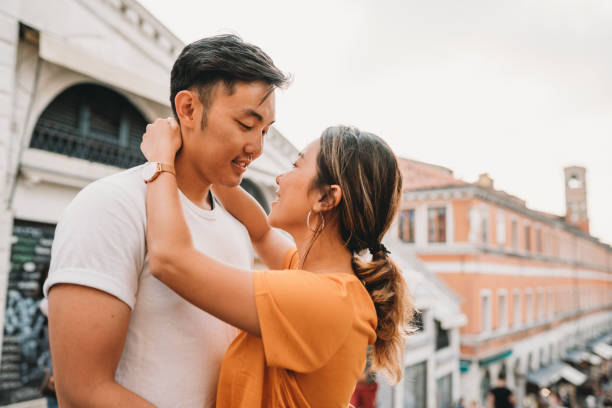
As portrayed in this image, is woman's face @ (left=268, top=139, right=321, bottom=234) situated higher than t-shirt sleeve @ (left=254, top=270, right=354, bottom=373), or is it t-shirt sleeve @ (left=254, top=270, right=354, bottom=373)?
→ woman's face @ (left=268, top=139, right=321, bottom=234)

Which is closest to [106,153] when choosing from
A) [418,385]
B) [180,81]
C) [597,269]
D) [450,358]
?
[180,81]

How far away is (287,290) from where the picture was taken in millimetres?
1377

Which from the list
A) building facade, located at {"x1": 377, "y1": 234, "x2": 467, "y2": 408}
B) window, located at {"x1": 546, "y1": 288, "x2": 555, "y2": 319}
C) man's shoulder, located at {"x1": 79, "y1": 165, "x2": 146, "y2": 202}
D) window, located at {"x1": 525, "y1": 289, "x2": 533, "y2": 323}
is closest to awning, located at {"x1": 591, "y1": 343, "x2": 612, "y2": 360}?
window, located at {"x1": 546, "y1": 288, "x2": 555, "y2": 319}

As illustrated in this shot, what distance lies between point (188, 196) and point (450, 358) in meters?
16.2

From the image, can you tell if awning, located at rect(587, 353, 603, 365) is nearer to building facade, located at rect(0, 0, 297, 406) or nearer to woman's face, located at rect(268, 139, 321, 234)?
building facade, located at rect(0, 0, 297, 406)

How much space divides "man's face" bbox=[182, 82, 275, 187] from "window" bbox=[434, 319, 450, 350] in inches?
571

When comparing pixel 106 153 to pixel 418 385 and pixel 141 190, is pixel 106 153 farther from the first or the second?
pixel 418 385

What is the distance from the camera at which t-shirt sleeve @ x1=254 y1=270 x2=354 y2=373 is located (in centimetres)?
135

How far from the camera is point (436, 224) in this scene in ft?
62.0

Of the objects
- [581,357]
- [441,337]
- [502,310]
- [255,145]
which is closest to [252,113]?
[255,145]

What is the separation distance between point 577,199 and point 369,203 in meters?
51.4

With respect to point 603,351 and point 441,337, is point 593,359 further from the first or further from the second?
point 441,337

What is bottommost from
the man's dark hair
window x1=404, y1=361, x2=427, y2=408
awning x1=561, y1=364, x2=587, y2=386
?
awning x1=561, y1=364, x2=587, y2=386

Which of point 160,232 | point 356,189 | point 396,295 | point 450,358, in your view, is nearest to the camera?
point 160,232
